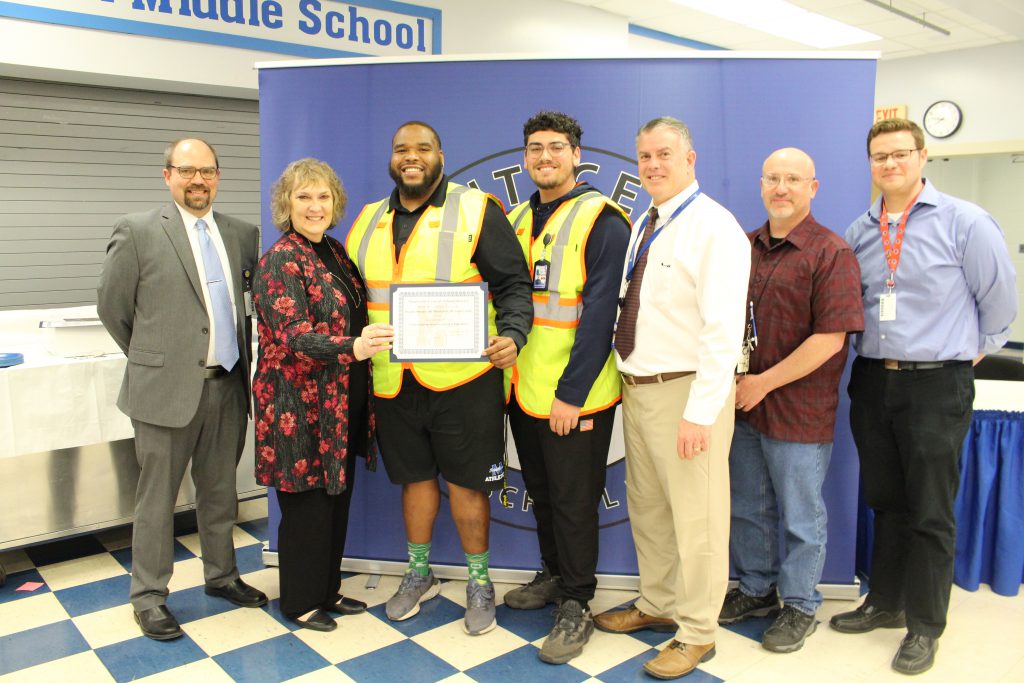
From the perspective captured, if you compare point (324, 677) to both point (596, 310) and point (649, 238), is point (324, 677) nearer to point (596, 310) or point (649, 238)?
point (596, 310)

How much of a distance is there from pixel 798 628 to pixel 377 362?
175 centimetres

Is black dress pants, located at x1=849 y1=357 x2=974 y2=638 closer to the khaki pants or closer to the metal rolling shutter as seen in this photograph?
the khaki pants

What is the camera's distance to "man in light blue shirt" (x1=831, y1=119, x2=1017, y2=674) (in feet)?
8.01

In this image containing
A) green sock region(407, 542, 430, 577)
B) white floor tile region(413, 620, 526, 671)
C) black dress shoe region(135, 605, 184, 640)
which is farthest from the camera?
green sock region(407, 542, 430, 577)

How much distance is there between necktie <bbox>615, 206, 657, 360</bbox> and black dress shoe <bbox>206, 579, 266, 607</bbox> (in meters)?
1.73

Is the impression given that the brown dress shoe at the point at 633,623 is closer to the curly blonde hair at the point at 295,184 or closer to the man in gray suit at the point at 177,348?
the man in gray suit at the point at 177,348

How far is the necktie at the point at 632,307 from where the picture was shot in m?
2.45

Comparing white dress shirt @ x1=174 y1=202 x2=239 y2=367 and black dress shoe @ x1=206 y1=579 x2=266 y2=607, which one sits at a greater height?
white dress shirt @ x1=174 y1=202 x2=239 y2=367

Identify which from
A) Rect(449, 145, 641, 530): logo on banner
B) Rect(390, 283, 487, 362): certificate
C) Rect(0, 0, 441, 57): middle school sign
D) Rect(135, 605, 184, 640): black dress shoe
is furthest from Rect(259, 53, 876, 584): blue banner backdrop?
Rect(0, 0, 441, 57): middle school sign

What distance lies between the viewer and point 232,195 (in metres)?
6.19

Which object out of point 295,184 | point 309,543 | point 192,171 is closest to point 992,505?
point 309,543

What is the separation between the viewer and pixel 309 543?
270 centimetres

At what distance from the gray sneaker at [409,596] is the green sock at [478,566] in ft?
0.82

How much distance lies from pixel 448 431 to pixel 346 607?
2.82 feet
